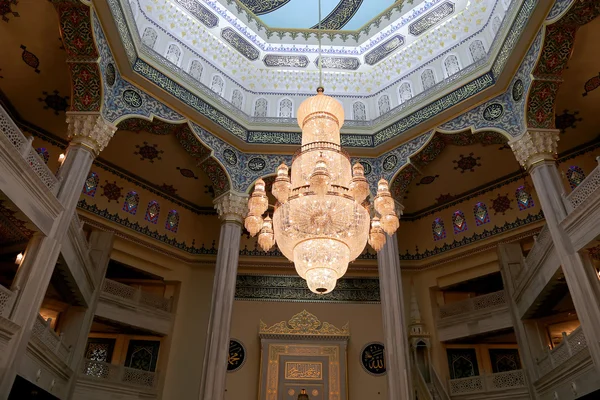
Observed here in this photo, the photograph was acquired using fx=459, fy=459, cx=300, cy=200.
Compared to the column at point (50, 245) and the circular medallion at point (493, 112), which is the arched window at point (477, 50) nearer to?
the circular medallion at point (493, 112)

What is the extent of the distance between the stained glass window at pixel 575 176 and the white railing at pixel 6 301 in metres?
8.42

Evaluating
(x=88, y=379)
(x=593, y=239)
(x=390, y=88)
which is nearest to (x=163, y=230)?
(x=88, y=379)

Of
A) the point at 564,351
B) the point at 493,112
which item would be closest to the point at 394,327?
the point at 564,351

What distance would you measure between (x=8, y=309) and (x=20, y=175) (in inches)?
53.0

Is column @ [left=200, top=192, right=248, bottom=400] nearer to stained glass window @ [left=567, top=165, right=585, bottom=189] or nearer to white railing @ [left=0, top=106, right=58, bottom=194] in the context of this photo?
white railing @ [left=0, top=106, right=58, bottom=194]

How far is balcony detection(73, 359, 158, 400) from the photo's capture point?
7.46 m

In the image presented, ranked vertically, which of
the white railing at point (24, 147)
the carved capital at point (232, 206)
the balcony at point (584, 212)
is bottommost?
the balcony at point (584, 212)

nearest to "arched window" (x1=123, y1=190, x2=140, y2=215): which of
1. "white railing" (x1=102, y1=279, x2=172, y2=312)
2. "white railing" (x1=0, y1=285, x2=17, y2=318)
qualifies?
"white railing" (x1=102, y1=279, x2=172, y2=312)

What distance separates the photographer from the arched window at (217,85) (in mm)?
8188

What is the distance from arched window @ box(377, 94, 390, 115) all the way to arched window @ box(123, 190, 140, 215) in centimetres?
507

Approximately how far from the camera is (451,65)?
7777mm

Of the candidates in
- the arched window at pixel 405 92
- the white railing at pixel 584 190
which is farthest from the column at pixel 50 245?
the white railing at pixel 584 190

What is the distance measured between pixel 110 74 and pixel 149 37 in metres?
1.25

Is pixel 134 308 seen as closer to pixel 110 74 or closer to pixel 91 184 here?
pixel 91 184
